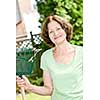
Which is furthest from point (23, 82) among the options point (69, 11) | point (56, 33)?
point (69, 11)

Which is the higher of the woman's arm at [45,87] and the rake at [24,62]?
the rake at [24,62]

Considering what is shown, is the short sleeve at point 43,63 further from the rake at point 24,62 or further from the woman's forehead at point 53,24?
the woman's forehead at point 53,24

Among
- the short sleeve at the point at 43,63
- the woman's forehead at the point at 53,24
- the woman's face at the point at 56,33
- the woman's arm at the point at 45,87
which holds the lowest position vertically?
the woman's arm at the point at 45,87

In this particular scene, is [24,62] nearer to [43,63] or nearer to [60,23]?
[43,63]

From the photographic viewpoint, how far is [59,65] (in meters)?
1.65

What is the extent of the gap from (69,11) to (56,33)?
158 millimetres

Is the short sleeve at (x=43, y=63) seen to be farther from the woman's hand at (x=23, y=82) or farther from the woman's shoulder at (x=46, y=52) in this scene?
the woman's hand at (x=23, y=82)

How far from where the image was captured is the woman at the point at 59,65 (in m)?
1.62

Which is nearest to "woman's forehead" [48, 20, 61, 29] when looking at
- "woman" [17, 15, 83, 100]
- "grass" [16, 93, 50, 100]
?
"woman" [17, 15, 83, 100]

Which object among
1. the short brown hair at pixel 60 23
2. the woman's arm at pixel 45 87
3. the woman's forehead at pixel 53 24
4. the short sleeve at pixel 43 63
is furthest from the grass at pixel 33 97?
the woman's forehead at pixel 53 24
